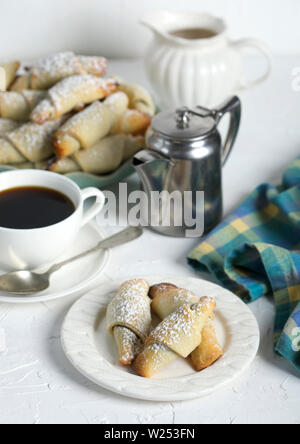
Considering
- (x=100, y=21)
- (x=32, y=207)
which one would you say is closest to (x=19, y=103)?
(x=32, y=207)

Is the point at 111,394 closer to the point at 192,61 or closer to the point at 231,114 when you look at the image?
the point at 231,114

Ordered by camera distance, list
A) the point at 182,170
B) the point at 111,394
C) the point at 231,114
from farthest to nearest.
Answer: the point at 231,114, the point at 182,170, the point at 111,394

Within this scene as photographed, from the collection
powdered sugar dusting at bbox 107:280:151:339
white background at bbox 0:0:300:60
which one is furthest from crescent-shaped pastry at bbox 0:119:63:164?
white background at bbox 0:0:300:60

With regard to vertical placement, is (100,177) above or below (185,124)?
below

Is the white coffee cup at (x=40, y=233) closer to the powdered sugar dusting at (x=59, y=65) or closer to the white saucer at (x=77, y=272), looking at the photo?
the white saucer at (x=77, y=272)

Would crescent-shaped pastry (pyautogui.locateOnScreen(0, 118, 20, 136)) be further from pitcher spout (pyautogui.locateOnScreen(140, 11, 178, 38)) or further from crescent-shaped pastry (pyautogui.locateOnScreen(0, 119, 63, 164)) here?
pitcher spout (pyautogui.locateOnScreen(140, 11, 178, 38))

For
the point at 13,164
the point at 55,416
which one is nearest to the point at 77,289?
the point at 55,416
